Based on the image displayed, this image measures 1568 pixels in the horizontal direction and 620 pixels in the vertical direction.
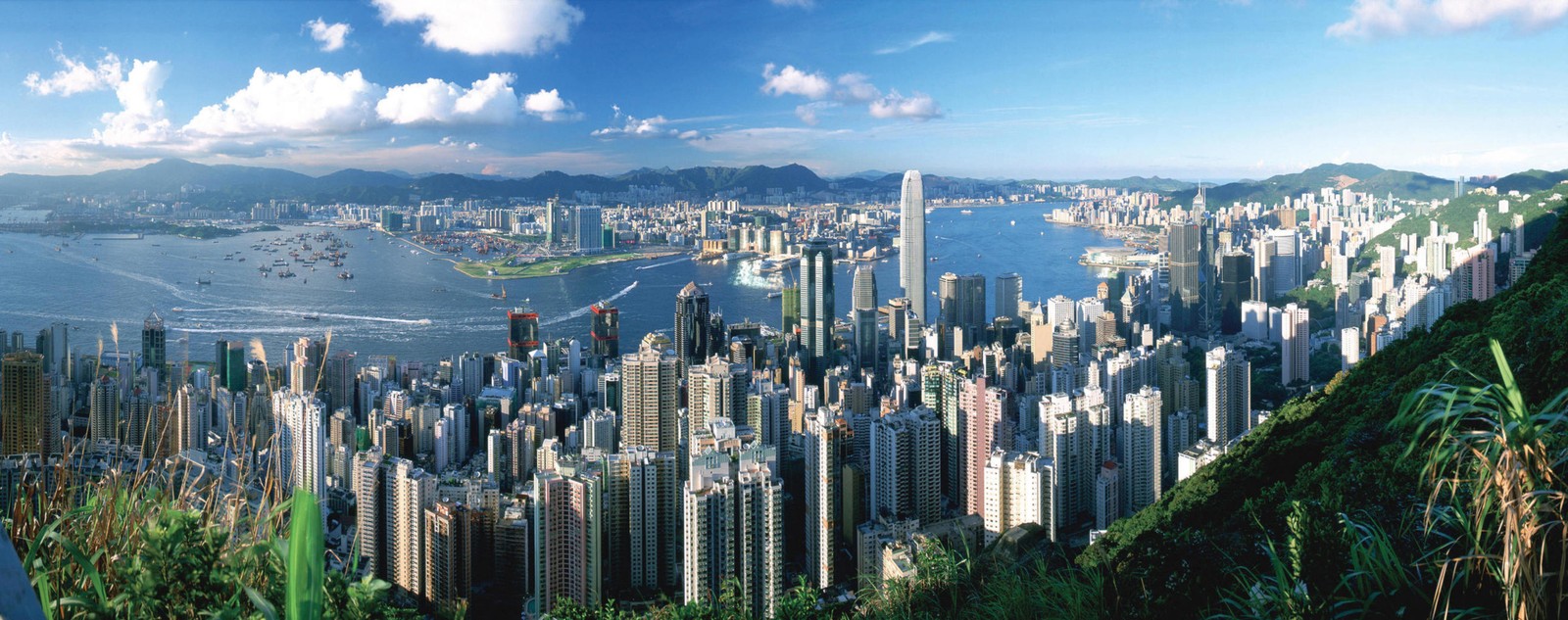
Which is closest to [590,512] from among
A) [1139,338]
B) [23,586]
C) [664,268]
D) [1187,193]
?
[23,586]

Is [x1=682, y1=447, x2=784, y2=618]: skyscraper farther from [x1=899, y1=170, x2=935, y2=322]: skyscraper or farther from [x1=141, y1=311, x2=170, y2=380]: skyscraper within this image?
[x1=899, y1=170, x2=935, y2=322]: skyscraper

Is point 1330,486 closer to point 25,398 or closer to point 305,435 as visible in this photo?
point 25,398


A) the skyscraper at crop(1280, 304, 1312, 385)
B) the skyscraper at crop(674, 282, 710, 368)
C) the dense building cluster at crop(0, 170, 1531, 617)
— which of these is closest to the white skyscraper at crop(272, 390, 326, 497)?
the dense building cluster at crop(0, 170, 1531, 617)

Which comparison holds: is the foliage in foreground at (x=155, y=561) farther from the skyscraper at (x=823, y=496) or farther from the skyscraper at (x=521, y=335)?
the skyscraper at (x=521, y=335)

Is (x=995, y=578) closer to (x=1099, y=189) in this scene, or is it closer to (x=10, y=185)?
(x=10, y=185)

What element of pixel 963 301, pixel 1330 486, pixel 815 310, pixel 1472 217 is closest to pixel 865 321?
pixel 815 310

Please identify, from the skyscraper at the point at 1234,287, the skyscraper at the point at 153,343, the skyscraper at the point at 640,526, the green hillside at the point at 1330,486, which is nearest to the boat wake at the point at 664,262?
the skyscraper at the point at 153,343
